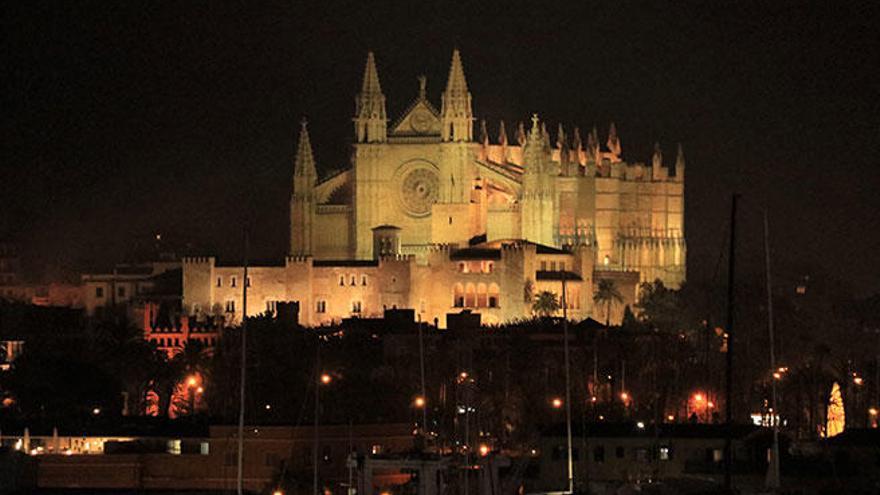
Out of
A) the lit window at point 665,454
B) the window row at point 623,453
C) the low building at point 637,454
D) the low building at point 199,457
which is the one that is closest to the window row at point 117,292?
the low building at point 199,457

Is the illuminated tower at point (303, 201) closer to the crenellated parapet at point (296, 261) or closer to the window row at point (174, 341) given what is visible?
the crenellated parapet at point (296, 261)

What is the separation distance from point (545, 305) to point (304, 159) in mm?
22686

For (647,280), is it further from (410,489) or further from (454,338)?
(410,489)

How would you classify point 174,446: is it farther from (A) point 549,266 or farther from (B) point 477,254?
(A) point 549,266

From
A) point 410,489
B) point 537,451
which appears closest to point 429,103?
point 537,451

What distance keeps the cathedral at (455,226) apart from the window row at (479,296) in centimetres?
6

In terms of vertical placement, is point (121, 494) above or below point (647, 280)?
below

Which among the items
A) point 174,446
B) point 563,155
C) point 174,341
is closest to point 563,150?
point 563,155

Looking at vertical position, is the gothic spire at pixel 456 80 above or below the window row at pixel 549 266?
above

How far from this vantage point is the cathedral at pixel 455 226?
156 meters

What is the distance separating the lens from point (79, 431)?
8744 centimetres

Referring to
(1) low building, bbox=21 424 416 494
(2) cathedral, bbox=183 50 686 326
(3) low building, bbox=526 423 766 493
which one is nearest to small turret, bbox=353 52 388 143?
(2) cathedral, bbox=183 50 686 326

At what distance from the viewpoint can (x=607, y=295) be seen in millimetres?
161125

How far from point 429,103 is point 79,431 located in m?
85.0
